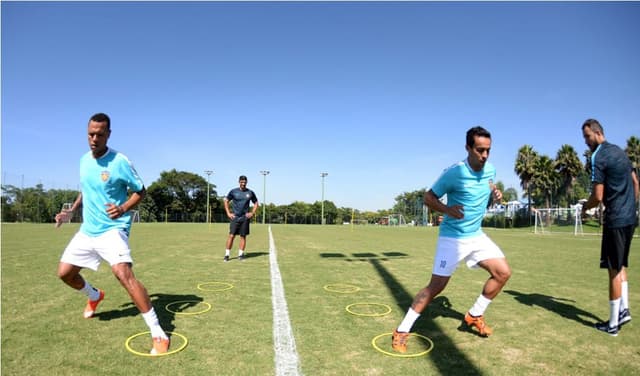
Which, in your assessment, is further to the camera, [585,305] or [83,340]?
[585,305]

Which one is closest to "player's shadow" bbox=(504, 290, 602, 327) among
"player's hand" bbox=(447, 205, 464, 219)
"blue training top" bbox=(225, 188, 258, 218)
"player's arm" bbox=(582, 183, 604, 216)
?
"player's arm" bbox=(582, 183, 604, 216)

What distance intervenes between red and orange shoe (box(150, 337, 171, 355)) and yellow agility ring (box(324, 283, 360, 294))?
11.0 feet

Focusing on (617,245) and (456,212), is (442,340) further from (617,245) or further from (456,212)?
(617,245)

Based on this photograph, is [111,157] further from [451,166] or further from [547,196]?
[547,196]

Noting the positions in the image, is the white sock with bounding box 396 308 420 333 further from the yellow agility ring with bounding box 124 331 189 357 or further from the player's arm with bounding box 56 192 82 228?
the player's arm with bounding box 56 192 82 228

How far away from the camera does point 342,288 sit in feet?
23.0

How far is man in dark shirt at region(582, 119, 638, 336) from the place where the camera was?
4676 millimetres

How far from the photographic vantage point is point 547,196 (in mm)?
49906

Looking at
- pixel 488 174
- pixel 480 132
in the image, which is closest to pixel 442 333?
pixel 488 174

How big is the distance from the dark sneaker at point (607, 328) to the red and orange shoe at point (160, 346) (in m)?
4.85

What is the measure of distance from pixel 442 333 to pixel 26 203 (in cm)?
6284

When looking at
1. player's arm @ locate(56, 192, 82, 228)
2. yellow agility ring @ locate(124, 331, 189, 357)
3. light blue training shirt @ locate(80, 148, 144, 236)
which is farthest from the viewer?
player's arm @ locate(56, 192, 82, 228)

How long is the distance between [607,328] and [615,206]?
4.72 feet

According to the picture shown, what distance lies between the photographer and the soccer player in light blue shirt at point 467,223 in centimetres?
411
